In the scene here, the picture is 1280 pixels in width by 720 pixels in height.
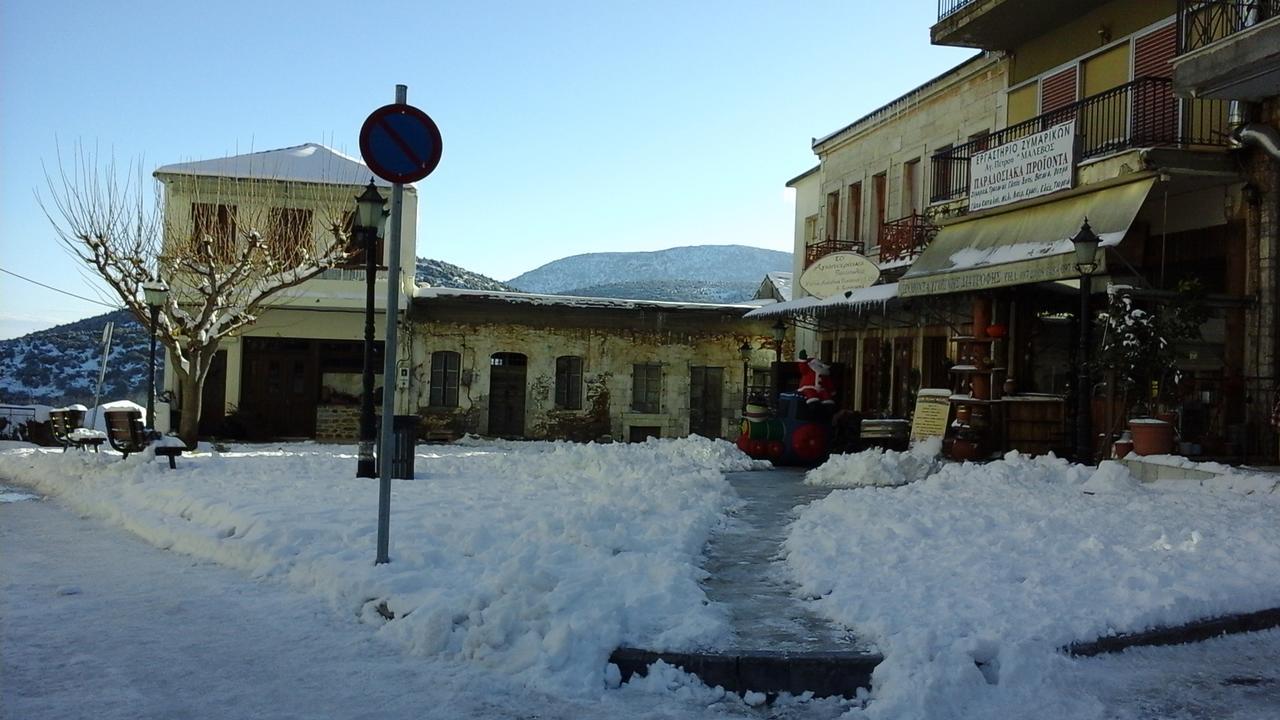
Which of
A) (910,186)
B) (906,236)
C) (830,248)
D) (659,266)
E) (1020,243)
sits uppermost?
(659,266)

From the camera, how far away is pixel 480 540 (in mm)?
7684

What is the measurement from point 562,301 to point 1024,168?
14398 millimetres

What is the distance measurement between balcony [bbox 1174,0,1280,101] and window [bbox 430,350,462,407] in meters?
18.7

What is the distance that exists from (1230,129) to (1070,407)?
14.1 ft

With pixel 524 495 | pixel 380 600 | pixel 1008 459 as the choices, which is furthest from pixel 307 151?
pixel 380 600

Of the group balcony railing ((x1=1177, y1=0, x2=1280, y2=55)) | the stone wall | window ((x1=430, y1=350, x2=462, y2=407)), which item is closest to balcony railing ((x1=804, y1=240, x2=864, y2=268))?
window ((x1=430, y1=350, x2=462, y2=407))

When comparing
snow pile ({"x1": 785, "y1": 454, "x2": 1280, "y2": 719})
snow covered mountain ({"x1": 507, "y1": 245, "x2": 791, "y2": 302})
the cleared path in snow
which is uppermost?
snow covered mountain ({"x1": 507, "y1": 245, "x2": 791, "y2": 302})

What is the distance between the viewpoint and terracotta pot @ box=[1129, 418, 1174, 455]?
1180 centimetres

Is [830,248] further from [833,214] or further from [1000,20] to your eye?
[1000,20]

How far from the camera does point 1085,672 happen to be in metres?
5.14

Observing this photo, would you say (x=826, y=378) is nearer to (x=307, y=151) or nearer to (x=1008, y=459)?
(x=1008, y=459)

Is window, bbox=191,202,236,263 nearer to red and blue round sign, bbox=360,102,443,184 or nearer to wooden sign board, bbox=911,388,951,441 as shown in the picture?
wooden sign board, bbox=911,388,951,441

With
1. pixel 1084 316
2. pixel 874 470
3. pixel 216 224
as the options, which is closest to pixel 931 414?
pixel 874 470

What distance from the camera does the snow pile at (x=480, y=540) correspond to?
539 centimetres
